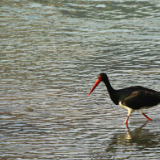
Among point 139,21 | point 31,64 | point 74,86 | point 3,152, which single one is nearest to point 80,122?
point 3,152

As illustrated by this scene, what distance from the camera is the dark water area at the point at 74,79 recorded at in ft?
31.1

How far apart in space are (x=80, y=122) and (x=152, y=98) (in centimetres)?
181

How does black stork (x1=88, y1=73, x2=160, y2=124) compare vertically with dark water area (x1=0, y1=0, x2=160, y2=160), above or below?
above

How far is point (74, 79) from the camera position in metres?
15.3

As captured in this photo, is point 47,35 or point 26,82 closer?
point 26,82

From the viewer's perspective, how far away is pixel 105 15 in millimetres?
29672

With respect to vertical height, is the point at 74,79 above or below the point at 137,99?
below

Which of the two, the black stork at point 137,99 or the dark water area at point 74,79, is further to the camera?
the black stork at point 137,99

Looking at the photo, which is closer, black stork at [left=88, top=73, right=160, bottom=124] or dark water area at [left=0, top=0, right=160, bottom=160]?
dark water area at [left=0, top=0, right=160, bottom=160]

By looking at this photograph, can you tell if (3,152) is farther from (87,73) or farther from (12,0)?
(12,0)

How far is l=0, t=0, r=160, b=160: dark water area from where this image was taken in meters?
9.47

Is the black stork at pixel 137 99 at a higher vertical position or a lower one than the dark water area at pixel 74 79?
higher

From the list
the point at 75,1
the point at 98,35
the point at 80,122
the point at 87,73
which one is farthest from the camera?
the point at 75,1

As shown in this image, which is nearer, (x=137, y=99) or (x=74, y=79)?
(x=137, y=99)
